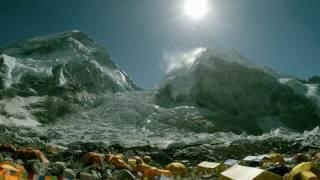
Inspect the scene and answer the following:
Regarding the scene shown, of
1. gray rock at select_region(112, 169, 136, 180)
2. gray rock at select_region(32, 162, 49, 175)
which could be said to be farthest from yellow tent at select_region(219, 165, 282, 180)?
gray rock at select_region(32, 162, 49, 175)

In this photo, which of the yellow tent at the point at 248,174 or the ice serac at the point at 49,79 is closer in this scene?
the yellow tent at the point at 248,174

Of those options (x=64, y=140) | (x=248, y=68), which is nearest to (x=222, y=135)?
(x=64, y=140)

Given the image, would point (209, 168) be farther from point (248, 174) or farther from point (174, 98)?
point (174, 98)

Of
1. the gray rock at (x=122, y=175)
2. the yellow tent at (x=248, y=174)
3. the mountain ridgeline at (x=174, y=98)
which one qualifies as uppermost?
the mountain ridgeline at (x=174, y=98)

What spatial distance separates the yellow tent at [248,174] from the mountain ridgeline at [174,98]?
2908 inches

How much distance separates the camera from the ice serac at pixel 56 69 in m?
144

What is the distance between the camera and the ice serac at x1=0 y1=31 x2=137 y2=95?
471ft

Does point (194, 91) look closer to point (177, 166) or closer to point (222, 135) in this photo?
point (222, 135)

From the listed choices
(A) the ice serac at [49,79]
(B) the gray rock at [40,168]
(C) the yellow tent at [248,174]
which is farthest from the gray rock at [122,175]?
(A) the ice serac at [49,79]

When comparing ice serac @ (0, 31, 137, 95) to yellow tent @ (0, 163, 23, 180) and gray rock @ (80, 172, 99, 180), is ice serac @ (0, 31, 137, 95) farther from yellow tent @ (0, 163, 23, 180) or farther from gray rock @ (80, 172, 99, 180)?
yellow tent @ (0, 163, 23, 180)

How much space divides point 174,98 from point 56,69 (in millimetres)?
45210

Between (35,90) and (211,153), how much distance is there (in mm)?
88143

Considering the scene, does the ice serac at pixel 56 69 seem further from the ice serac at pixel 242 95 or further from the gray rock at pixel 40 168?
the gray rock at pixel 40 168

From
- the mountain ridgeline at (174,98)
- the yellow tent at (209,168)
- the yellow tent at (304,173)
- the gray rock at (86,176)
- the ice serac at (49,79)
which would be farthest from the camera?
the ice serac at (49,79)
